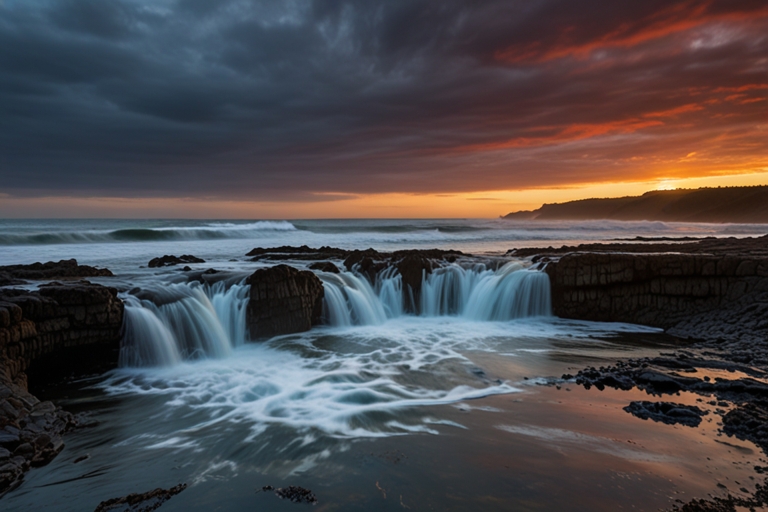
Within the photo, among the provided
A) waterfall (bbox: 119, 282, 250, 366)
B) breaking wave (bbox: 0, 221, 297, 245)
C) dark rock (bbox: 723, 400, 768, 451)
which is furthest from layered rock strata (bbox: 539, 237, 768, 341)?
breaking wave (bbox: 0, 221, 297, 245)

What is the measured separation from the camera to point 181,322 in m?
8.78

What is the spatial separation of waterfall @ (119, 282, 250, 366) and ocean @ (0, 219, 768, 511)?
3 centimetres

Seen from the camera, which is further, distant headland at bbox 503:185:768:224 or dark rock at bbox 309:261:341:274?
distant headland at bbox 503:185:768:224

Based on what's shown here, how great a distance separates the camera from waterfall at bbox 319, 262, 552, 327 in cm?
1164

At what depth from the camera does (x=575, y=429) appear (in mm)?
4797

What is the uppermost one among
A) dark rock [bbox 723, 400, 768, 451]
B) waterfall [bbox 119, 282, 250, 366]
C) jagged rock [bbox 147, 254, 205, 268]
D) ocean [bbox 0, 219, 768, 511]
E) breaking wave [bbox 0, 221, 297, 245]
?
breaking wave [bbox 0, 221, 297, 245]

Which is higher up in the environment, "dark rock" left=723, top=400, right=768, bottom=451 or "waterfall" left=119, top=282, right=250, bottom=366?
"waterfall" left=119, top=282, right=250, bottom=366

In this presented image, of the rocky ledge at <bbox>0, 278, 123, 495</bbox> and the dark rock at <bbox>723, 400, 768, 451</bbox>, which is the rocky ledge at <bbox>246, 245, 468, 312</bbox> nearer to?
the rocky ledge at <bbox>0, 278, 123, 495</bbox>

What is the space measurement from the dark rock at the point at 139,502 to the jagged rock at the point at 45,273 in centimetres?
797

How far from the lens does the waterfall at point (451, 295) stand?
38.2 feet

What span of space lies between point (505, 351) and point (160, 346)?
6.66m

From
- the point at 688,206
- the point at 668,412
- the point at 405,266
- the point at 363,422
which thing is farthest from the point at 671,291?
the point at 688,206

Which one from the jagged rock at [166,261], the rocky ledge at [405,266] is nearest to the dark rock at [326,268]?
the rocky ledge at [405,266]

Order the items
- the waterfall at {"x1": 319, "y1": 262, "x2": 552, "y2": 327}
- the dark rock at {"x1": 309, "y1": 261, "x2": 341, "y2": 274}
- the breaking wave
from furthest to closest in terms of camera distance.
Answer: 1. the breaking wave
2. the dark rock at {"x1": 309, "y1": 261, "x2": 341, "y2": 274}
3. the waterfall at {"x1": 319, "y1": 262, "x2": 552, "y2": 327}
